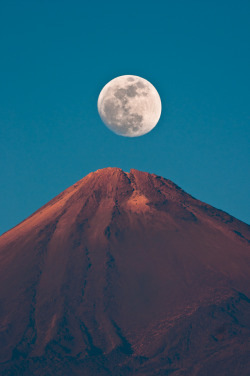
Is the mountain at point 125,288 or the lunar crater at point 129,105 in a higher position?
the lunar crater at point 129,105

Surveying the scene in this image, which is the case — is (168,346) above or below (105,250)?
below

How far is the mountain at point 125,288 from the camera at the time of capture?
211ft

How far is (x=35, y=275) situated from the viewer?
77688mm

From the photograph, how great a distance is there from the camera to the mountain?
64188 mm

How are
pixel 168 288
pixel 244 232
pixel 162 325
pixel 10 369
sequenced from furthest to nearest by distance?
pixel 244 232 → pixel 168 288 → pixel 162 325 → pixel 10 369

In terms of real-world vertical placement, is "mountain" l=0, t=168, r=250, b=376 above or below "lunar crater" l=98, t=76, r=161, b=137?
below

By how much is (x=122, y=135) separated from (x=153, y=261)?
78.1 ft

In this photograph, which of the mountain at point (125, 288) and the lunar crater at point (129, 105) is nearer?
the mountain at point (125, 288)

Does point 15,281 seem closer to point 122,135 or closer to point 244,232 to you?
point 122,135

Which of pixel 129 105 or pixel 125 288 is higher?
pixel 129 105

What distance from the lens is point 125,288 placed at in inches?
2913

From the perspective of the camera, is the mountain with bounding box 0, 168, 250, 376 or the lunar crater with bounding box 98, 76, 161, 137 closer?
the mountain with bounding box 0, 168, 250, 376

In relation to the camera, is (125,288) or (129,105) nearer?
(125,288)

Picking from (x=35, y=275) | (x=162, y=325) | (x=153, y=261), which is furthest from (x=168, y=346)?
(x=35, y=275)
